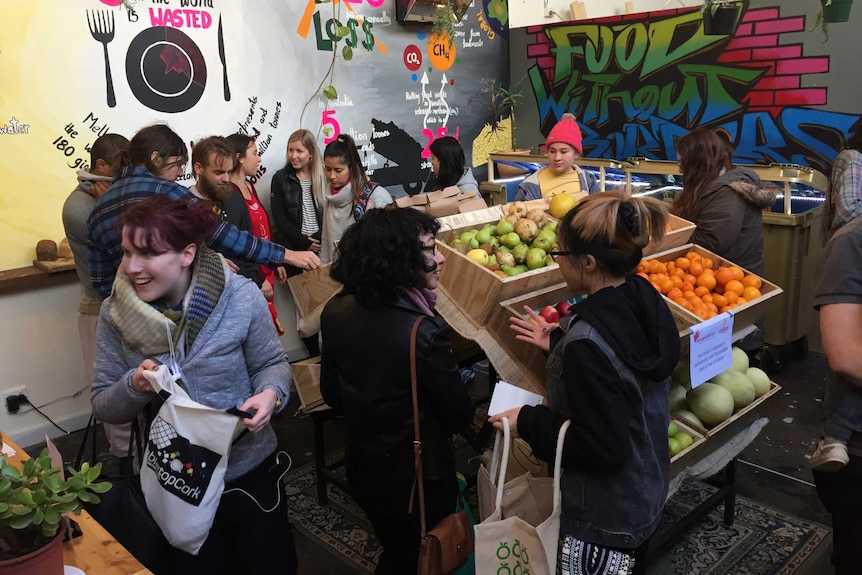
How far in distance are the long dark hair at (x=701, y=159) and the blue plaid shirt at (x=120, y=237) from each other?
7.66 ft

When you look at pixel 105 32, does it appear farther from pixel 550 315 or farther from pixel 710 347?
pixel 710 347

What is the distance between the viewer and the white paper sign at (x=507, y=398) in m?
2.04

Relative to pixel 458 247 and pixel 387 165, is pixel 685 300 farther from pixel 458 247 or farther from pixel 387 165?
pixel 387 165

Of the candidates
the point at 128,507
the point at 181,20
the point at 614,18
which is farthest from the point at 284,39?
the point at 128,507

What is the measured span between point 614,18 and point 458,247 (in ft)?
14.3

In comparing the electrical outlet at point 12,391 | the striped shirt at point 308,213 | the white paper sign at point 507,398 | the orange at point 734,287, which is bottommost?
the electrical outlet at point 12,391

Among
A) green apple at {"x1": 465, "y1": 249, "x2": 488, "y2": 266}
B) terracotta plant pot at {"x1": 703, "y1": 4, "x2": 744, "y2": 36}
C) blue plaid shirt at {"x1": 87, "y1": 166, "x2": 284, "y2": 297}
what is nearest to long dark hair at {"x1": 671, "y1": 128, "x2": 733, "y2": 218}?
green apple at {"x1": 465, "y1": 249, "x2": 488, "y2": 266}

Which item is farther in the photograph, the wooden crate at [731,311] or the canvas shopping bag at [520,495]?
the wooden crate at [731,311]

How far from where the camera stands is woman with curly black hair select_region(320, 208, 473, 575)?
1940mm

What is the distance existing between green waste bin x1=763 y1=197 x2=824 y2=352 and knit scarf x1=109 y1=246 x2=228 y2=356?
13.2ft

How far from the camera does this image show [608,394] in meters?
1.63

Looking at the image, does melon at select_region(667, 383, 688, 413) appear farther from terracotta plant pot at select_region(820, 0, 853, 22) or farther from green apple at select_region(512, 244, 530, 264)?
terracotta plant pot at select_region(820, 0, 853, 22)

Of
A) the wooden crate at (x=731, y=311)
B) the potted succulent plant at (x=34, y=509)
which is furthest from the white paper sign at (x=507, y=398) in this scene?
the potted succulent plant at (x=34, y=509)

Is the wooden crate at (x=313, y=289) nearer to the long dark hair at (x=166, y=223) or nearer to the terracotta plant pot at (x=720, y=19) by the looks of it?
the long dark hair at (x=166, y=223)
